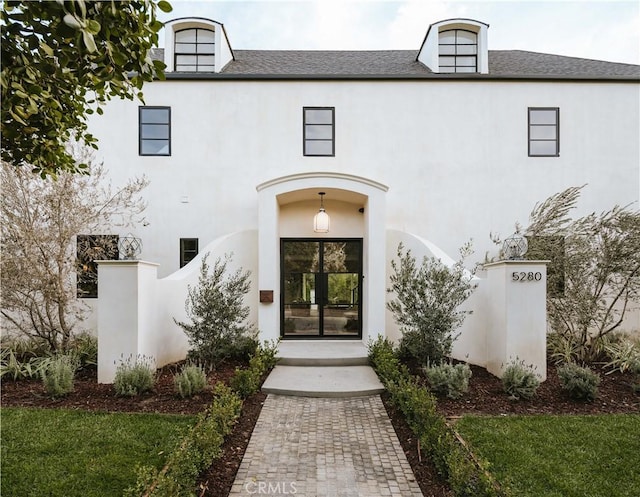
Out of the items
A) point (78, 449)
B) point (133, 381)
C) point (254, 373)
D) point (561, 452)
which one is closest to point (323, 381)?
point (254, 373)

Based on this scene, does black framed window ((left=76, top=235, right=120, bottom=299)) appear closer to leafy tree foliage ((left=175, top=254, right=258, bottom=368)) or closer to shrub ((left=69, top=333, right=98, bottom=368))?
shrub ((left=69, top=333, right=98, bottom=368))

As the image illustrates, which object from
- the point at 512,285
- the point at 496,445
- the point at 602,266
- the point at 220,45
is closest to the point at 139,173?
the point at 220,45

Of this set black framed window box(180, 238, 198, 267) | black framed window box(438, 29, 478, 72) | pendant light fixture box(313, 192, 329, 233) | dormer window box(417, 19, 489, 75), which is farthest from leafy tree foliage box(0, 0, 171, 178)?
black framed window box(438, 29, 478, 72)

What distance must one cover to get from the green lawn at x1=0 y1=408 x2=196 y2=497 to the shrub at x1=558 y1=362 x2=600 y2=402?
568 cm

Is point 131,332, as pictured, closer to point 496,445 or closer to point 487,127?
point 496,445

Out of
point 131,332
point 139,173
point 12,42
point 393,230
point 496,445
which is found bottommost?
point 496,445

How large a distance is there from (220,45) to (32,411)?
9443mm

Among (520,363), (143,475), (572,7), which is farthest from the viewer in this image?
(572,7)

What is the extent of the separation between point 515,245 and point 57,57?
32.5ft

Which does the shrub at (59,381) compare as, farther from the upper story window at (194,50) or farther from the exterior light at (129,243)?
the upper story window at (194,50)

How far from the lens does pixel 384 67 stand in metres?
11.4

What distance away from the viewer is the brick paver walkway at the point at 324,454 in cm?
409

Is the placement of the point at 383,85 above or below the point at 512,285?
above

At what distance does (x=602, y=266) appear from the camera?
8.03 meters
